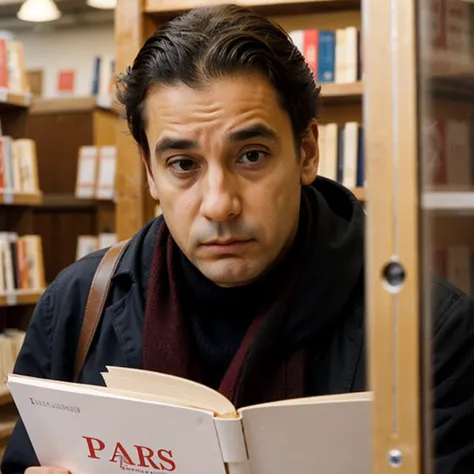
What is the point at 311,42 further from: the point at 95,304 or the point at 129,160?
the point at 95,304

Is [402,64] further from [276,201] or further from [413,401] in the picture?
[276,201]

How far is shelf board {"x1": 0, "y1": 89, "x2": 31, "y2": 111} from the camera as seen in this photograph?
387 centimetres

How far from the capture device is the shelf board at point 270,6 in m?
3.10

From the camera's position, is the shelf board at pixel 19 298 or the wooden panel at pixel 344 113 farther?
the shelf board at pixel 19 298

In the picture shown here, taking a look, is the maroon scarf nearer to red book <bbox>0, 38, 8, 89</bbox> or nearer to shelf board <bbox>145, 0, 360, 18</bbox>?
shelf board <bbox>145, 0, 360, 18</bbox>

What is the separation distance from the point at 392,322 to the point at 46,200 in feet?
17.4

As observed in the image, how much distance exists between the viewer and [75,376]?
1358 mm

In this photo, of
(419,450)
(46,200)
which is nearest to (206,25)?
(419,450)

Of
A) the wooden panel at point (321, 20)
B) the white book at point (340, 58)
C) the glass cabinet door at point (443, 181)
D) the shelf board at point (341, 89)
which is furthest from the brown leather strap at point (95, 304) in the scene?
the wooden panel at point (321, 20)

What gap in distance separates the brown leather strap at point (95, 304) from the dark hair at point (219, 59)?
21 centimetres

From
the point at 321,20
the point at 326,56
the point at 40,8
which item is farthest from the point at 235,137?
the point at 40,8

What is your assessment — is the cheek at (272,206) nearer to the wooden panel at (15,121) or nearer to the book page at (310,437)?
the book page at (310,437)

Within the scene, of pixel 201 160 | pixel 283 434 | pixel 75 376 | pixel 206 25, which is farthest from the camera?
pixel 75 376

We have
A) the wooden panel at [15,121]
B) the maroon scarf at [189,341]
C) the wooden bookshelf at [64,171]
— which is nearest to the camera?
the maroon scarf at [189,341]
